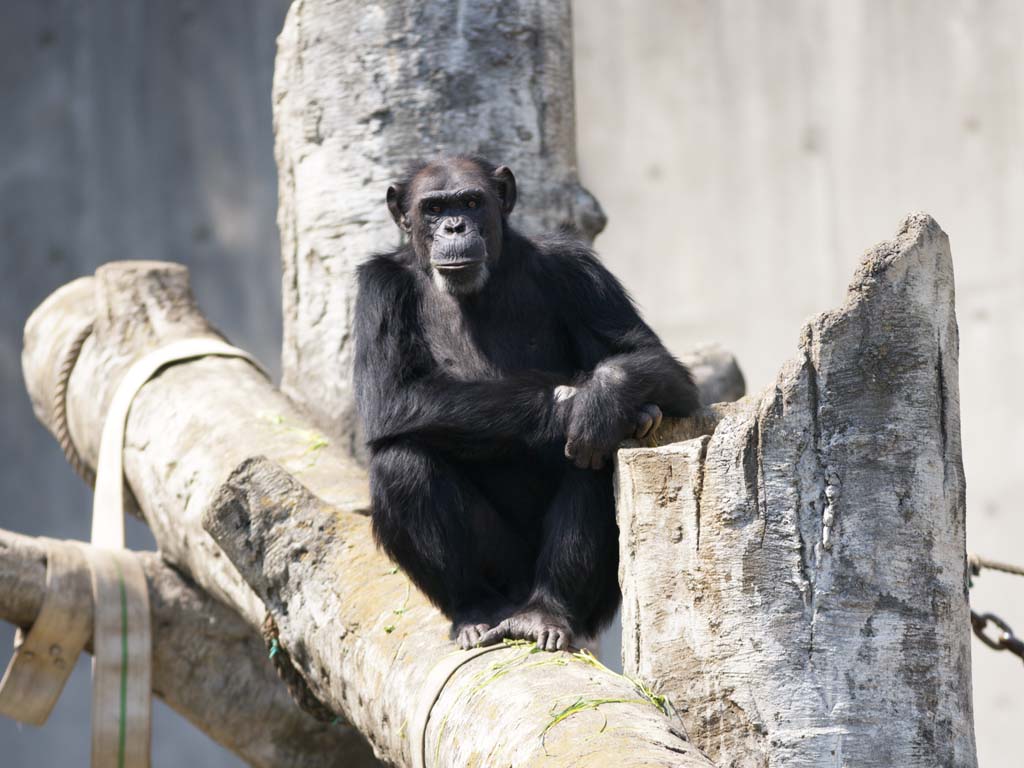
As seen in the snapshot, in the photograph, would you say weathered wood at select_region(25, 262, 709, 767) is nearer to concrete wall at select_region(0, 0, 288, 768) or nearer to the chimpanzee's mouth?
the chimpanzee's mouth

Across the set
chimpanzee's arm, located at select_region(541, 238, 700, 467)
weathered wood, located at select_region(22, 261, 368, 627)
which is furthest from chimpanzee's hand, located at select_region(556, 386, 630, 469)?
weathered wood, located at select_region(22, 261, 368, 627)

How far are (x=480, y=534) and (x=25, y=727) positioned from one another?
6.83m

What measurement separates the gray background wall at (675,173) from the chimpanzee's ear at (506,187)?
13.8 ft

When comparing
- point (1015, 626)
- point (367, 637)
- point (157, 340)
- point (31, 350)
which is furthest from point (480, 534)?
point (1015, 626)

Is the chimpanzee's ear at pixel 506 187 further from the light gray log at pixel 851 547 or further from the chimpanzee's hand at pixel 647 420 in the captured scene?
the light gray log at pixel 851 547

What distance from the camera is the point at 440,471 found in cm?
372

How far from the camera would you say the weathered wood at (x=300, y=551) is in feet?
8.54

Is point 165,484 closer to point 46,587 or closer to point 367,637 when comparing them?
point 46,587

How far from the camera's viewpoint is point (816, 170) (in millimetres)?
8234

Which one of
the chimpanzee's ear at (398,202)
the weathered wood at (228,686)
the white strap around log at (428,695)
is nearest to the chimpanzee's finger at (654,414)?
the white strap around log at (428,695)

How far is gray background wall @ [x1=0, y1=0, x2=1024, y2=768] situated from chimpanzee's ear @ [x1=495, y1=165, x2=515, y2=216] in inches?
166

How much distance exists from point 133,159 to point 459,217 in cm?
625

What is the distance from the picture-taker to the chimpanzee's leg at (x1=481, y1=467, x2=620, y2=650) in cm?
353

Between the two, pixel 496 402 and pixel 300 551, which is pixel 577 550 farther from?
pixel 300 551
